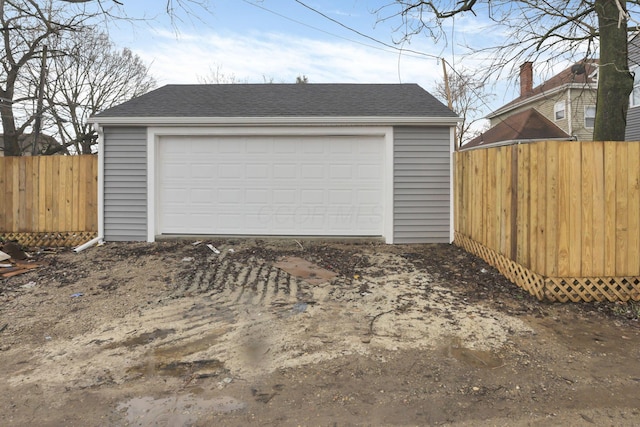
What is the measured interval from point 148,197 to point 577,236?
705 cm

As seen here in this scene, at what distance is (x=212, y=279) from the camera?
5496mm

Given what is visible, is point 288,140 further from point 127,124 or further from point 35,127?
point 35,127

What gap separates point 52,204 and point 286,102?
520cm

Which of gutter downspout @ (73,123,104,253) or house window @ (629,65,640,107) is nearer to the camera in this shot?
gutter downspout @ (73,123,104,253)

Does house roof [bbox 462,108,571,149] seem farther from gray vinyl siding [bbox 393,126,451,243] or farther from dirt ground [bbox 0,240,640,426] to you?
dirt ground [bbox 0,240,640,426]

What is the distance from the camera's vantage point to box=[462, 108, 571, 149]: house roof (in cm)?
1605

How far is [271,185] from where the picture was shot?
7.71 m

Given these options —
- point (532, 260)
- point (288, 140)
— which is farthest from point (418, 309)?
point (288, 140)

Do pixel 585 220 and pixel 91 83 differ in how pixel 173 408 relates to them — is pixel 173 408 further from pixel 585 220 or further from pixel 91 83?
pixel 91 83

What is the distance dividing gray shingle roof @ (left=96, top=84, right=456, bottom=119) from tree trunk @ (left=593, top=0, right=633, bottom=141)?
7.80 ft

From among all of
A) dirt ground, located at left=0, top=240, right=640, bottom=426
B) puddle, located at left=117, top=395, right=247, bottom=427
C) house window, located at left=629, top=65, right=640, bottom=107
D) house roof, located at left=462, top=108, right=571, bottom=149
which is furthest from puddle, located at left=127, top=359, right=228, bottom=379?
house roof, located at left=462, top=108, right=571, bottom=149

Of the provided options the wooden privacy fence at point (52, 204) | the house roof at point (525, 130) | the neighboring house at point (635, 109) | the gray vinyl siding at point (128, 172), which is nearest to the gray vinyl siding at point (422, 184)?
the gray vinyl siding at point (128, 172)

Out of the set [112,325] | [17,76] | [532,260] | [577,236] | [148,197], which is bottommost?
[112,325]

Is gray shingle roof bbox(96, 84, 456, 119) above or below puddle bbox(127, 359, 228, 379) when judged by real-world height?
above
